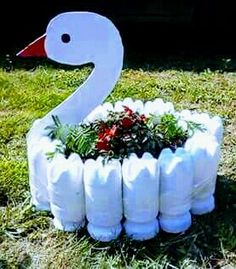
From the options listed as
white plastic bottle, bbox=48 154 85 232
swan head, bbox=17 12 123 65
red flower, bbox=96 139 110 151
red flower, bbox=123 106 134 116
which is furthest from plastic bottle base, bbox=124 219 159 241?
swan head, bbox=17 12 123 65

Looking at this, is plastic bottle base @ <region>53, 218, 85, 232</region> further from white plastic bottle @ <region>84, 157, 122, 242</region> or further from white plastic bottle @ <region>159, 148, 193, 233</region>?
white plastic bottle @ <region>159, 148, 193, 233</region>

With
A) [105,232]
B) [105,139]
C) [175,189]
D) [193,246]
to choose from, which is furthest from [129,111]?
[193,246]

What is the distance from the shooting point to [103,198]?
244cm

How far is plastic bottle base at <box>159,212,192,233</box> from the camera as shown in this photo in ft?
8.47

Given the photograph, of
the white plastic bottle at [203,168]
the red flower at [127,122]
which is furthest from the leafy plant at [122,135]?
the white plastic bottle at [203,168]

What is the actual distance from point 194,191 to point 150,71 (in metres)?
2.14

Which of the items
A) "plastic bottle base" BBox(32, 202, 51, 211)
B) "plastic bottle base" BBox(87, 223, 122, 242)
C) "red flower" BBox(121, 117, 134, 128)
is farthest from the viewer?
"plastic bottle base" BBox(32, 202, 51, 211)

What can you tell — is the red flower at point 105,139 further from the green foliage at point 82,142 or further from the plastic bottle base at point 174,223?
the plastic bottle base at point 174,223

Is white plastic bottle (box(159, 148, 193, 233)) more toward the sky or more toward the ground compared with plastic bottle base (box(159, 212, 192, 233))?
more toward the sky

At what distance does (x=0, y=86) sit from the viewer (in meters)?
4.36

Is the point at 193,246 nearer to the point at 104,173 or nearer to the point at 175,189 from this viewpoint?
the point at 175,189

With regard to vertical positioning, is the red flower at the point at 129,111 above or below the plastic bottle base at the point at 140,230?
above

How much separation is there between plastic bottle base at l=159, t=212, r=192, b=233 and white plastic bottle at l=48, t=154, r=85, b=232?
14.1 inches

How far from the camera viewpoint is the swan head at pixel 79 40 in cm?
259
